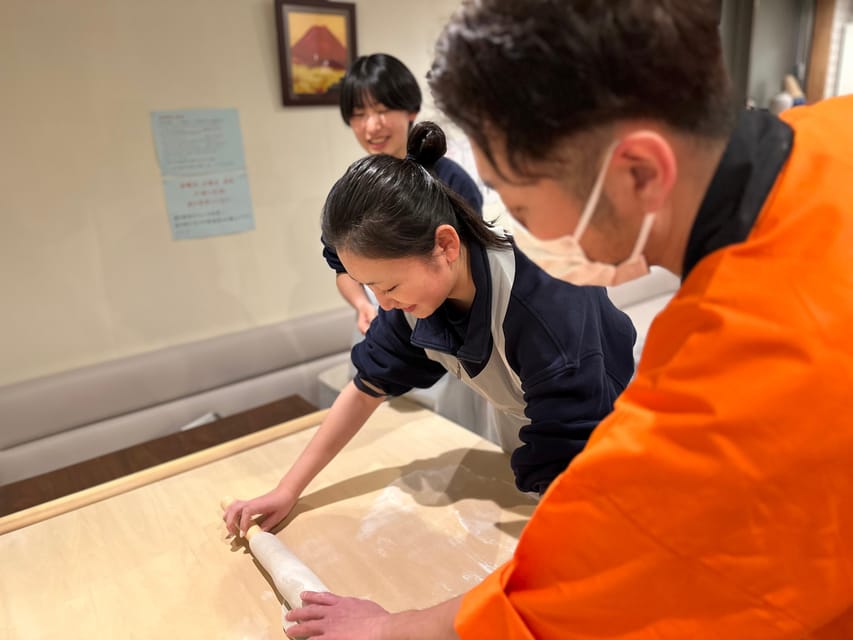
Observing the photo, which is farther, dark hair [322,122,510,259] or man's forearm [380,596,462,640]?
dark hair [322,122,510,259]

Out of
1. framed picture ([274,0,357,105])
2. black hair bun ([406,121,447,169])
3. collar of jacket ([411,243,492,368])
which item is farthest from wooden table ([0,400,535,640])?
framed picture ([274,0,357,105])

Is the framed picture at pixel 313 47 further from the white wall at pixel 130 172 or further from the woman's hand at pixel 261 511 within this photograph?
the woman's hand at pixel 261 511

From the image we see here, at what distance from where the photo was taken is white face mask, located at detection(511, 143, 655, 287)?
52 cm

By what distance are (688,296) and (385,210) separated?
47 centimetres

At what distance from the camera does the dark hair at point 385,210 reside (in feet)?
2.85

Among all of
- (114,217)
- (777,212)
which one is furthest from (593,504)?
(114,217)

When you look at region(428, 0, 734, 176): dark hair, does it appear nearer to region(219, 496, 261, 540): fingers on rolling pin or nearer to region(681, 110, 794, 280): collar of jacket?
region(681, 110, 794, 280): collar of jacket

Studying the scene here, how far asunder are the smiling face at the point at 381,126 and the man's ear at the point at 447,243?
0.72 meters

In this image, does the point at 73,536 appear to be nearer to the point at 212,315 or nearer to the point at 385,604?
the point at 385,604

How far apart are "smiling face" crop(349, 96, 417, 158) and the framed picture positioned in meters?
0.62

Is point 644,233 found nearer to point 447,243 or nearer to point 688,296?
point 688,296

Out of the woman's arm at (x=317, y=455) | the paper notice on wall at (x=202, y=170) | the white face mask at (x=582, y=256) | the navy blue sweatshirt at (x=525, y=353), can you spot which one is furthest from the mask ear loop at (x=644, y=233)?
the paper notice on wall at (x=202, y=170)

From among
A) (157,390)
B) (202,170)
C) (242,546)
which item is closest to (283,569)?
(242,546)

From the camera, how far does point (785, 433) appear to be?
0.46m
